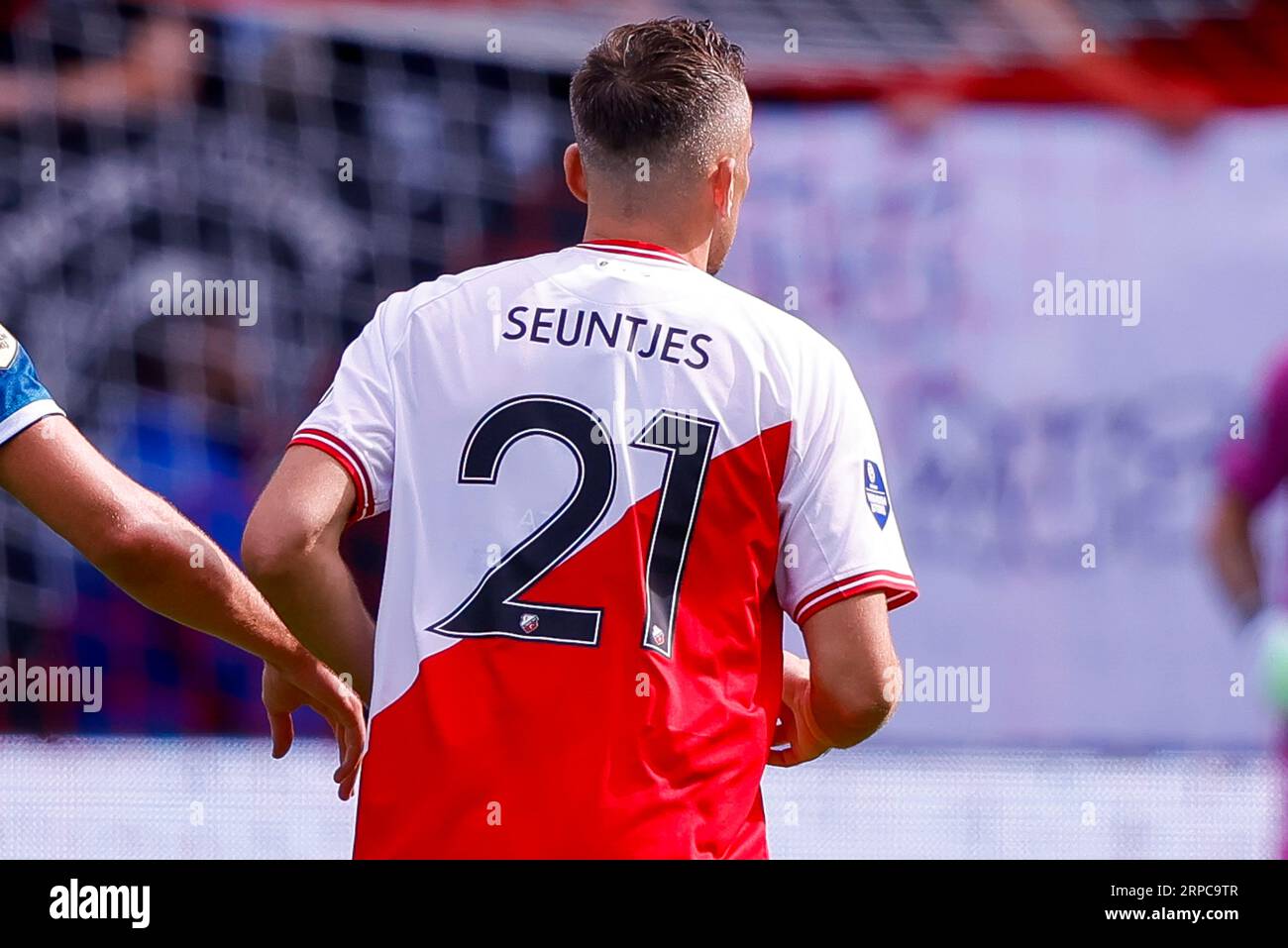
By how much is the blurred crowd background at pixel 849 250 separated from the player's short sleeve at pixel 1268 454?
153 cm

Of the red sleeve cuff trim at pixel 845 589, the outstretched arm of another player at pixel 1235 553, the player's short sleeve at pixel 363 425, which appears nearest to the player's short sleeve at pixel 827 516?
the red sleeve cuff trim at pixel 845 589

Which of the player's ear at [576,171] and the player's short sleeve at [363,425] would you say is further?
the player's ear at [576,171]

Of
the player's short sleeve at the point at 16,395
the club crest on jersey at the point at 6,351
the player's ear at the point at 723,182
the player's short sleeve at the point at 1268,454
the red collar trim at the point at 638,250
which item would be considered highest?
the player's ear at the point at 723,182

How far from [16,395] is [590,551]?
610 millimetres

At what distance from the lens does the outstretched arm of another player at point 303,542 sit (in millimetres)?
1459

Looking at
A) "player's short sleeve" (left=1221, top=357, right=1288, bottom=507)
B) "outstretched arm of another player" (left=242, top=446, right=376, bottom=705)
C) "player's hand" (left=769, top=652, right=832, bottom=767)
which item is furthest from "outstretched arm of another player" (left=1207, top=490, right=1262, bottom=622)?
"outstretched arm of another player" (left=242, top=446, right=376, bottom=705)

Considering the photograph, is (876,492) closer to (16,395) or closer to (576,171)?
(576,171)

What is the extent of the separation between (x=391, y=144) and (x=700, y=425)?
11.0 feet

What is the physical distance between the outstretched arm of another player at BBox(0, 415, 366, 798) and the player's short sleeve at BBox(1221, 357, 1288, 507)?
5.93 ft

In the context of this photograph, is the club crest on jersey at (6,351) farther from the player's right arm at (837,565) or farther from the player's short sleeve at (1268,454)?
the player's short sleeve at (1268,454)

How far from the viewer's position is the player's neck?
1.57 meters

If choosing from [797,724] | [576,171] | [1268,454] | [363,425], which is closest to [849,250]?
[1268,454]

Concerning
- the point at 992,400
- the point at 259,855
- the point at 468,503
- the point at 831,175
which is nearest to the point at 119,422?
the point at 259,855

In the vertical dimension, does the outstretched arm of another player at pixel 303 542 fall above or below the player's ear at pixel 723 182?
below
